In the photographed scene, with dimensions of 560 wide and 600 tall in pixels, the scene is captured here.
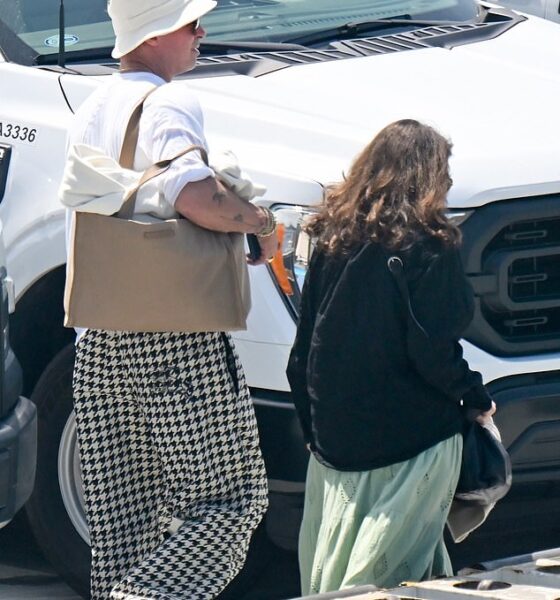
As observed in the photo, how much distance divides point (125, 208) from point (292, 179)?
0.89 meters

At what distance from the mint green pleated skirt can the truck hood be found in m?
1.01

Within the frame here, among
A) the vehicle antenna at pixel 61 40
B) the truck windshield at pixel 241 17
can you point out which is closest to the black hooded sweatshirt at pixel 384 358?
the vehicle antenna at pixel 61 40

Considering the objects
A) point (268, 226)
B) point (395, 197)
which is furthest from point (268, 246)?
point (395, 197)

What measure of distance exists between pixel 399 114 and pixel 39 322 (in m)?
1.30

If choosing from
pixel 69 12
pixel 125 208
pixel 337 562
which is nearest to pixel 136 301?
pixel 125 208

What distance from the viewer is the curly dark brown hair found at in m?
3.74

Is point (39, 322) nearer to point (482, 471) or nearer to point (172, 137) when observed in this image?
point (172, 137)

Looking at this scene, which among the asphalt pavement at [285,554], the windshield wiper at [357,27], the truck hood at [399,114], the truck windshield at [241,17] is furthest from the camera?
the windshield wiper at [357,27]

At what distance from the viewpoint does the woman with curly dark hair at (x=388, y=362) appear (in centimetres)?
373

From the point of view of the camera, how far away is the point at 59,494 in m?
5.01

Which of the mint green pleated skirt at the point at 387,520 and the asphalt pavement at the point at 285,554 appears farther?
the asphalt pavement at the point at 285,554

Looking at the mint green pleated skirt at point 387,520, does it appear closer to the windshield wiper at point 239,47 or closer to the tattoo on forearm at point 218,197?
the tattoo on forearm at point 218,197

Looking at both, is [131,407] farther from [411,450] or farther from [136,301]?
[411,450]

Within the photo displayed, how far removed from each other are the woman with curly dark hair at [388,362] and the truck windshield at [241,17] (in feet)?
6.11
